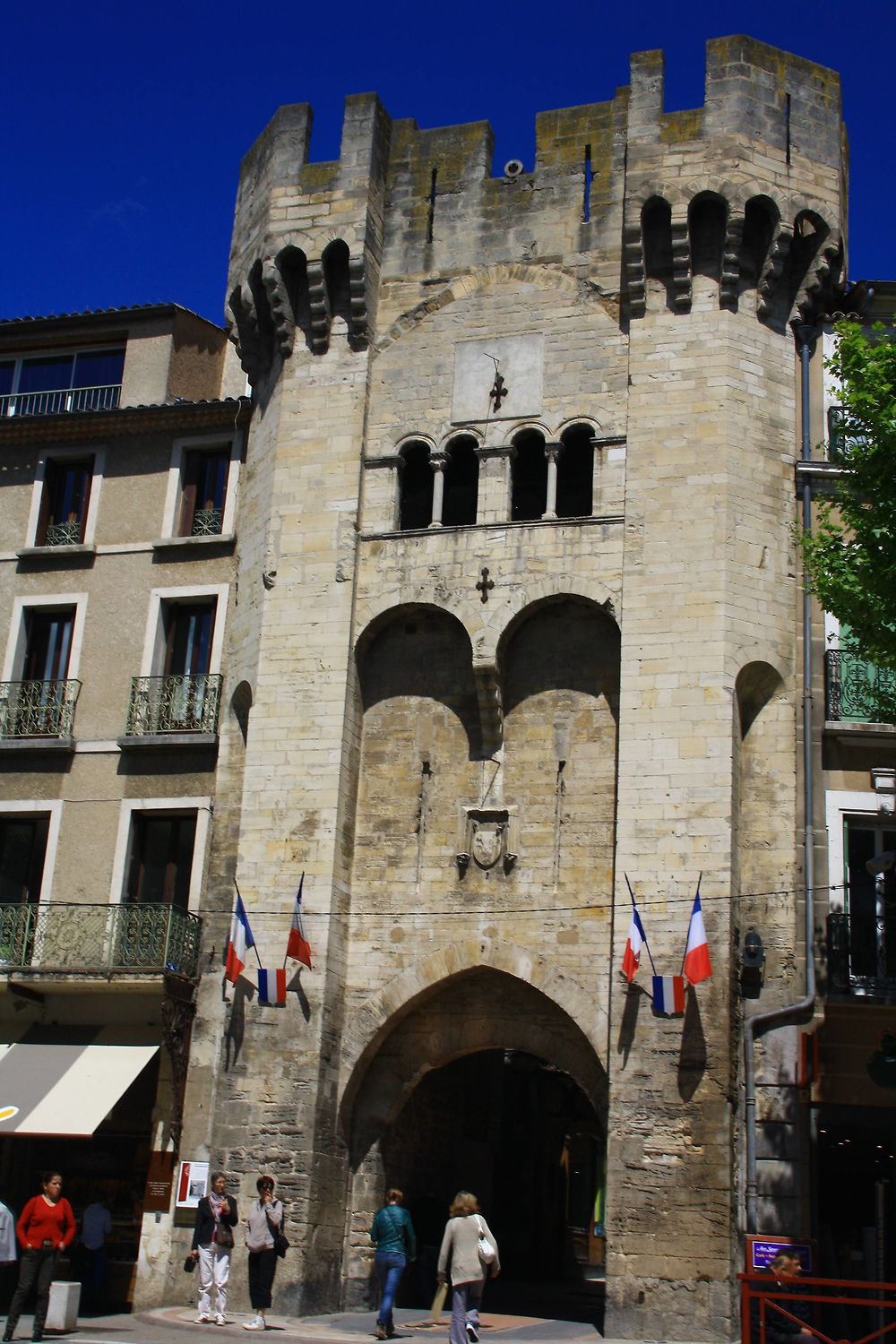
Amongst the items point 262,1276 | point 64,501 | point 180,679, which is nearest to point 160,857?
point 180,679

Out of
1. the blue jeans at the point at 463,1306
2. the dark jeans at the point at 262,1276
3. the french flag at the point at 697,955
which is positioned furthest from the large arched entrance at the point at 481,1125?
the blue jeans at the point at 463,1306

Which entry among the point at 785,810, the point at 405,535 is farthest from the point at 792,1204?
the point at 405,535

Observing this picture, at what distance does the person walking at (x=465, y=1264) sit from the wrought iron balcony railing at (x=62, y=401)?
551 inches

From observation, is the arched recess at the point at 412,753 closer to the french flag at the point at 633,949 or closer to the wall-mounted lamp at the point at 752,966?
the french flag at the point at 633,949

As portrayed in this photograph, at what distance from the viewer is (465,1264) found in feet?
45.2

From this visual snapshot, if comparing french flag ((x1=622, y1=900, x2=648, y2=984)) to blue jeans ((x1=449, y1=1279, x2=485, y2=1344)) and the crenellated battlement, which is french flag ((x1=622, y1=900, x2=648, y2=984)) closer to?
blue jeans ((x1=449, y1=1279, x2=485, y2=1344))

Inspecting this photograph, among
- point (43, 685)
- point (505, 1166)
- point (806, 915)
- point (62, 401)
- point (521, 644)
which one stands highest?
point (62, 401)

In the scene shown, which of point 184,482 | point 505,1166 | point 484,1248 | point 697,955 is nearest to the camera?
point 484,1248

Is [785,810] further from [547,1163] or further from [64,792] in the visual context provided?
[547,1163]

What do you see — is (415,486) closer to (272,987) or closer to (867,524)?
(272,987)

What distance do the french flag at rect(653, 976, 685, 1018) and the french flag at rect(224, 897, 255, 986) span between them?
4.93 metres

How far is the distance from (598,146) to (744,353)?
13.1ft

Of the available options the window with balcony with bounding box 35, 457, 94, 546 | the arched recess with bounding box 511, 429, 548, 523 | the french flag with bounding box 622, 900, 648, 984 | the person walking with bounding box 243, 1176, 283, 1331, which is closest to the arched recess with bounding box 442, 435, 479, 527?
the arched recess with bounding box 511, 429, 548, 523

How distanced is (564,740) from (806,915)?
3.62 m
